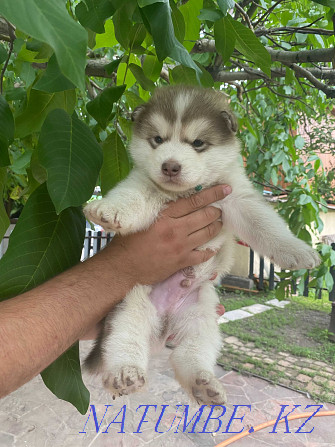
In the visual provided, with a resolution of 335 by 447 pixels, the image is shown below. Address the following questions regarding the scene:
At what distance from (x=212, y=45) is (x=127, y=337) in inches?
73.5

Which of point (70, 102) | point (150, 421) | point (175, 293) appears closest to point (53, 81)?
point (70, 102)

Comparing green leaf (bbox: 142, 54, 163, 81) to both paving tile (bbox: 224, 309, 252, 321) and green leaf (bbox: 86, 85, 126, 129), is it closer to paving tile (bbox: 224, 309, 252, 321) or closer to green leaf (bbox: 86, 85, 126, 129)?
green leaf (bbox: 86, 85, 126, 129)

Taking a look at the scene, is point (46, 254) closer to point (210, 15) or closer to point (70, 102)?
point (70, 102)

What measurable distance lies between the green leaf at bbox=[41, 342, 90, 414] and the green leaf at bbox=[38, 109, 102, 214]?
29.0 inches

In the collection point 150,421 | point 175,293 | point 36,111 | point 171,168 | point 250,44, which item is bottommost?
point 150,421

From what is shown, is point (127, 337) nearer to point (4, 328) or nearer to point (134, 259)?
point (134, 259)

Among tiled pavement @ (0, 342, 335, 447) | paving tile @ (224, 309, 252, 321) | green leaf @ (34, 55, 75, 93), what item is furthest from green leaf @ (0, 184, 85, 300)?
paving tile @ (224, 309, 252, 321)

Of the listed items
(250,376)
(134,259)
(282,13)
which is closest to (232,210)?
(134,259)

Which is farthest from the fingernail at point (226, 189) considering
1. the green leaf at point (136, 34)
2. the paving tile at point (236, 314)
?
the paving tile at point (236, 314)

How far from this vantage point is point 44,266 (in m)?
1.43

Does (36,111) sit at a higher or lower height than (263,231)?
higher

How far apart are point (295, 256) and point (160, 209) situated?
2.35ft

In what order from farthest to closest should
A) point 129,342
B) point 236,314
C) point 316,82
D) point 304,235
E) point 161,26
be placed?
point 236,314, point 304,235, point 316,82, point 129,342, point 161,26

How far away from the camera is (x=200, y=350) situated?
1.85 m
